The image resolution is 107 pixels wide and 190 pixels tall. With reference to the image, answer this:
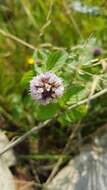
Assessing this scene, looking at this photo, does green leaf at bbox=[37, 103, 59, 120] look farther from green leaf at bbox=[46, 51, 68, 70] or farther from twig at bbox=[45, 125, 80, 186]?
twig at bbox=[45, 125, 80, 186]

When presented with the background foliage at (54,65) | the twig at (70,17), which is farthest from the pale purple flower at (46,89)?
the twig at (70,17)

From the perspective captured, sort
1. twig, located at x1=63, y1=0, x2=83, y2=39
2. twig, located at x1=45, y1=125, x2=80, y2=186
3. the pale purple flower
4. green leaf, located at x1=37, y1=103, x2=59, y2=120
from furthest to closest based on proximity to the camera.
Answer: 1. twig, located at x1=63, y1=0, x2=83, y2=39
2. twig, located at x1=45, y1=125, x2=80, y2=186
3. green leaf, located at x1=37, y1=103, x2=59, y2=120
4. the pale purple flower

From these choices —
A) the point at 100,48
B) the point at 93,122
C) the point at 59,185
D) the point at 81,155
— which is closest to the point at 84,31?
the point at 100,48

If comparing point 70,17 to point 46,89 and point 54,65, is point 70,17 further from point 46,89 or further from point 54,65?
point 46,89

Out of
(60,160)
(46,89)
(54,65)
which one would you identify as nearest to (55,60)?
(54,65)

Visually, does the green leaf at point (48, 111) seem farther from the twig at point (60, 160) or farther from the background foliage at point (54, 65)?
the twig at point (60, 160)

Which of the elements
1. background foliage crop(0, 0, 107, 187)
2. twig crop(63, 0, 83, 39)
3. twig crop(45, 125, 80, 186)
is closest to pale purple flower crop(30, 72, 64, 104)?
background foliage crop(0, 0, 107, 187)

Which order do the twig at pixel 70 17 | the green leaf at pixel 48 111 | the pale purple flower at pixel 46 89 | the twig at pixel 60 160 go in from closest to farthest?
the pale purple flower at pixel 46 89, the green leaf at pixel 48 111, the twig at pixel 60 160, the twig at pixel 70 17

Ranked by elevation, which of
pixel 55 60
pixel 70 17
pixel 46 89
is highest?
pixel 70 17

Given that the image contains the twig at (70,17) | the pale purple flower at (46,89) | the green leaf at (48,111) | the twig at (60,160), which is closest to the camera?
the pale purple flower at (46,89)
